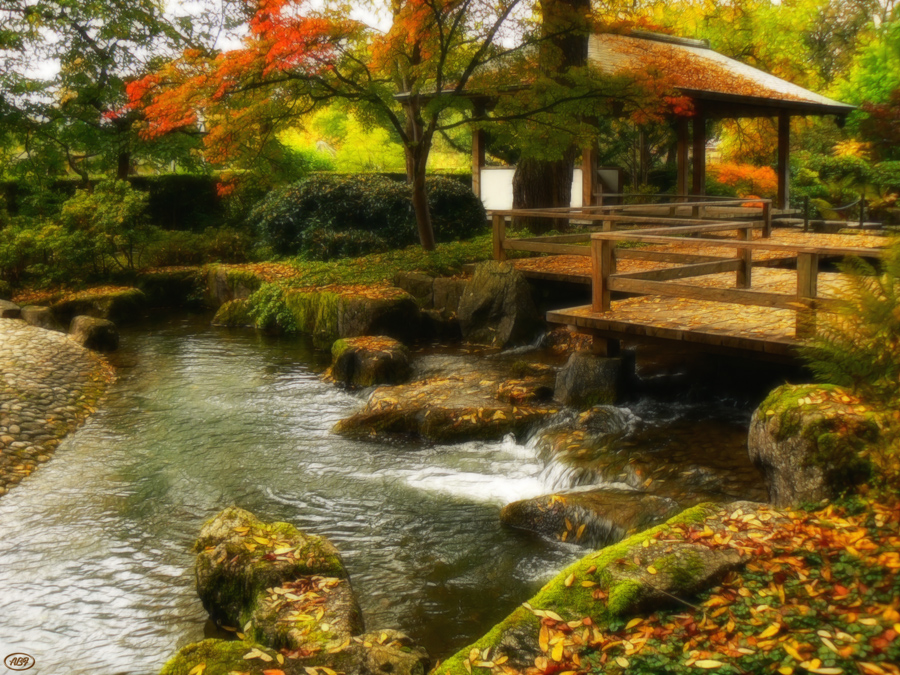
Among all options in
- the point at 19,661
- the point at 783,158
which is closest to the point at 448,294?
the point at 19,661

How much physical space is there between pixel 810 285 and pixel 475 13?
784 cm

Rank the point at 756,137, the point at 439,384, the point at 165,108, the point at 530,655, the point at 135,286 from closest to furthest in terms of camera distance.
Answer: the point at 530,655
the point at 439,384
the point at 165,108
the point at 135,286
the point at 756,137

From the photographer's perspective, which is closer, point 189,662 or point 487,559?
point 189,662

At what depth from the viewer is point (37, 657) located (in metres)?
5.03

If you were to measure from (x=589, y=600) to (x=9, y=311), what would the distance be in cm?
1265

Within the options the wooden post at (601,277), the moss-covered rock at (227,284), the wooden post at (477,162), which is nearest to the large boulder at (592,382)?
the wooden post at (601,277)

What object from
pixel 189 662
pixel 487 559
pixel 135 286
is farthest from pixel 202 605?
pixel 135 286

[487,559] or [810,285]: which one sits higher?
[810,285]

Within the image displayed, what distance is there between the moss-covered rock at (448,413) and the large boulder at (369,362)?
99 centimetres

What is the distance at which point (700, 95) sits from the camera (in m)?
17.9

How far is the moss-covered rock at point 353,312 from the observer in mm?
12719

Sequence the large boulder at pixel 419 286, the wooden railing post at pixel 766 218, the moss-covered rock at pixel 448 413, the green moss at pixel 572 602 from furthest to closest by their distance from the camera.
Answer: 1. the wooden railing post at pixel 766 218
2. the large boulder at pixel 419 286
3. the moss-covered rock at pixel 448 413
4. the green moss at pixel 572 602

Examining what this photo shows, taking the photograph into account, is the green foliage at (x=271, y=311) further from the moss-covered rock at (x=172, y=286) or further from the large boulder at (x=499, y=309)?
the large boulder at (x=499, y=309)

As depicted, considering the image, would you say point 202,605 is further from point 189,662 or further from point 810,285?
point 810,285
